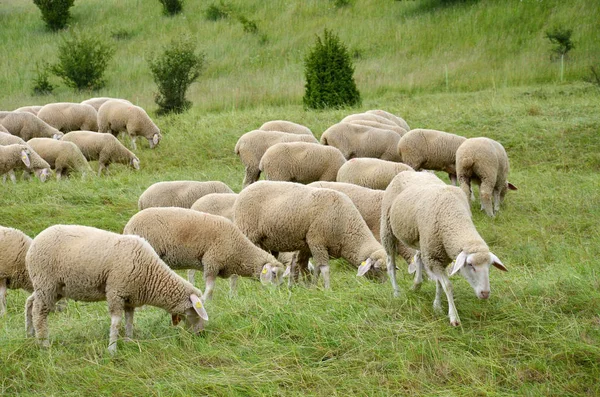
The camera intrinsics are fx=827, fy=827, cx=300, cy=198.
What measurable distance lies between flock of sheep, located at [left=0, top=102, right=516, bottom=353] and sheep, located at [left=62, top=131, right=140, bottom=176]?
201 cm

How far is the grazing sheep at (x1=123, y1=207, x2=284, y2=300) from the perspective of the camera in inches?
316

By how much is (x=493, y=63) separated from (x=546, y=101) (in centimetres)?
728

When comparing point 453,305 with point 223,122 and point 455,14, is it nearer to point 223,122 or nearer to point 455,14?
point 223,122

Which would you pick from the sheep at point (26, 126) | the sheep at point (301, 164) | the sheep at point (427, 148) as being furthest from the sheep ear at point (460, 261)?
the sheep at point (26, 126)

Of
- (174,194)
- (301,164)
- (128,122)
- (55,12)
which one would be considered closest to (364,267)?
(174,194)

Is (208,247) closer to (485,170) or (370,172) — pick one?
(370,172)

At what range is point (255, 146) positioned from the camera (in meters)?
13.5

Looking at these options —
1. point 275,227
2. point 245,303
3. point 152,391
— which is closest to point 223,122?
point 275,227

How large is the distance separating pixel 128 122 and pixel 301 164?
715 cm

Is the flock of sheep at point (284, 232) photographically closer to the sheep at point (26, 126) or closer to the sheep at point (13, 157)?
the sheep at point (13, 157)

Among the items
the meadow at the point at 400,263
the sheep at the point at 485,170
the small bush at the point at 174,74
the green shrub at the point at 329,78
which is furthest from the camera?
the small bush at the point at 174,74

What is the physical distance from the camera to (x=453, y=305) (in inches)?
243

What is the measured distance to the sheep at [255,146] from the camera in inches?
530

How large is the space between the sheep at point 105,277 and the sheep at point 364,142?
764 centimetres
